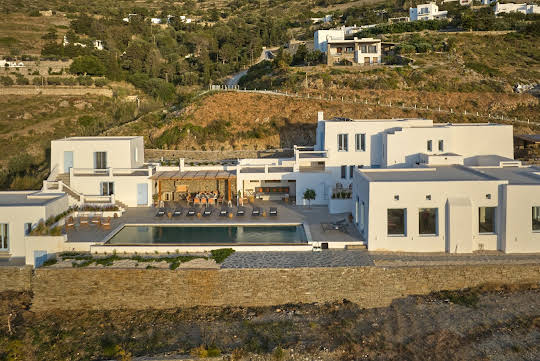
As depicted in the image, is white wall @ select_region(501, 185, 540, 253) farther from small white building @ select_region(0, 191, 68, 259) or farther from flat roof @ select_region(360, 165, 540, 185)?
small white building @ select_region(0, 191, 68, 259)

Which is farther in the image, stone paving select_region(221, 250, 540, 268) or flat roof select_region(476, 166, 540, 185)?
flat roof select_region(476, 166, 540, 185)

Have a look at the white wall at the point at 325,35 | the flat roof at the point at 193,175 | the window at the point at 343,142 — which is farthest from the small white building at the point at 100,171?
the white wall at the point at 325,35

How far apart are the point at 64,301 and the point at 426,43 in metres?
52.2

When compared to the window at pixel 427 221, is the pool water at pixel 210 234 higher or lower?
lower

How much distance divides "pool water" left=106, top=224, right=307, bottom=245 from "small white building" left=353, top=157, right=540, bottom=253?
324 cm

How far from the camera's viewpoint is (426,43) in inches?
2183

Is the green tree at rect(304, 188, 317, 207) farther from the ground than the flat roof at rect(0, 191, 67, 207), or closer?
closer

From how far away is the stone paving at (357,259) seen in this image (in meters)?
15.3

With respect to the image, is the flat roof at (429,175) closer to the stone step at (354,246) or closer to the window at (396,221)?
the window at (396,221)

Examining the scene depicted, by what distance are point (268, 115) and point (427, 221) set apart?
26064mm

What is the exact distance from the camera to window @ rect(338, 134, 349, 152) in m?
24.1

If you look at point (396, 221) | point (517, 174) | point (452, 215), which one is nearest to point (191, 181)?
point (396, 221)

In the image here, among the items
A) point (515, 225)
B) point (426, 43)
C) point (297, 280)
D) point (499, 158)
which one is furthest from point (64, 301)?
point (426, 43)

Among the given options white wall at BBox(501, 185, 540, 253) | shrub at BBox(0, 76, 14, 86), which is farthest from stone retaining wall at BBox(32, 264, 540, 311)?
shrub at BBox(0, 76, 14, 86)
